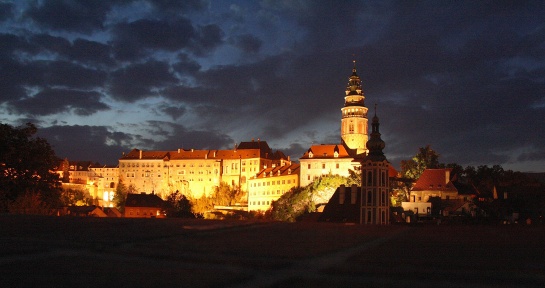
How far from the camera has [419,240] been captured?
48.7 feet

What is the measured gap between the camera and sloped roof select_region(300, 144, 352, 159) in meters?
151

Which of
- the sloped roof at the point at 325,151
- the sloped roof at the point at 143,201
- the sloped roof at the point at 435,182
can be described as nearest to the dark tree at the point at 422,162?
the sloped roof at the point at 435,182

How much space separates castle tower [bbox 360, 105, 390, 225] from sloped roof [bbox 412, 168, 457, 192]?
19478 mm

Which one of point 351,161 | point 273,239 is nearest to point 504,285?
point 273,239

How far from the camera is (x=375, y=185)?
69.4 m

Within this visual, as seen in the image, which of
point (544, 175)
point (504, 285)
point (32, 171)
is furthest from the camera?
point (544, 175)

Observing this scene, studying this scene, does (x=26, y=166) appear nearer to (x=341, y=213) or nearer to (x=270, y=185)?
(x=341, y=213)

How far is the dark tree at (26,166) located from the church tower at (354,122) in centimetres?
13395

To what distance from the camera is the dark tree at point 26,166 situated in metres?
37.9

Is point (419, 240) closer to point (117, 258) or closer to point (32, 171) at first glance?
point (117, 258)

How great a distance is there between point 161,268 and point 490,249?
6942 millimetres

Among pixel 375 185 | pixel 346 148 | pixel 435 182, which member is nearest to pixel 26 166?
pixel 375 185

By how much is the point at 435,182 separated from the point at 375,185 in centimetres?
2619

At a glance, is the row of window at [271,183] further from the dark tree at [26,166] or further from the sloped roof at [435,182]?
the dark tree at [26,166]
